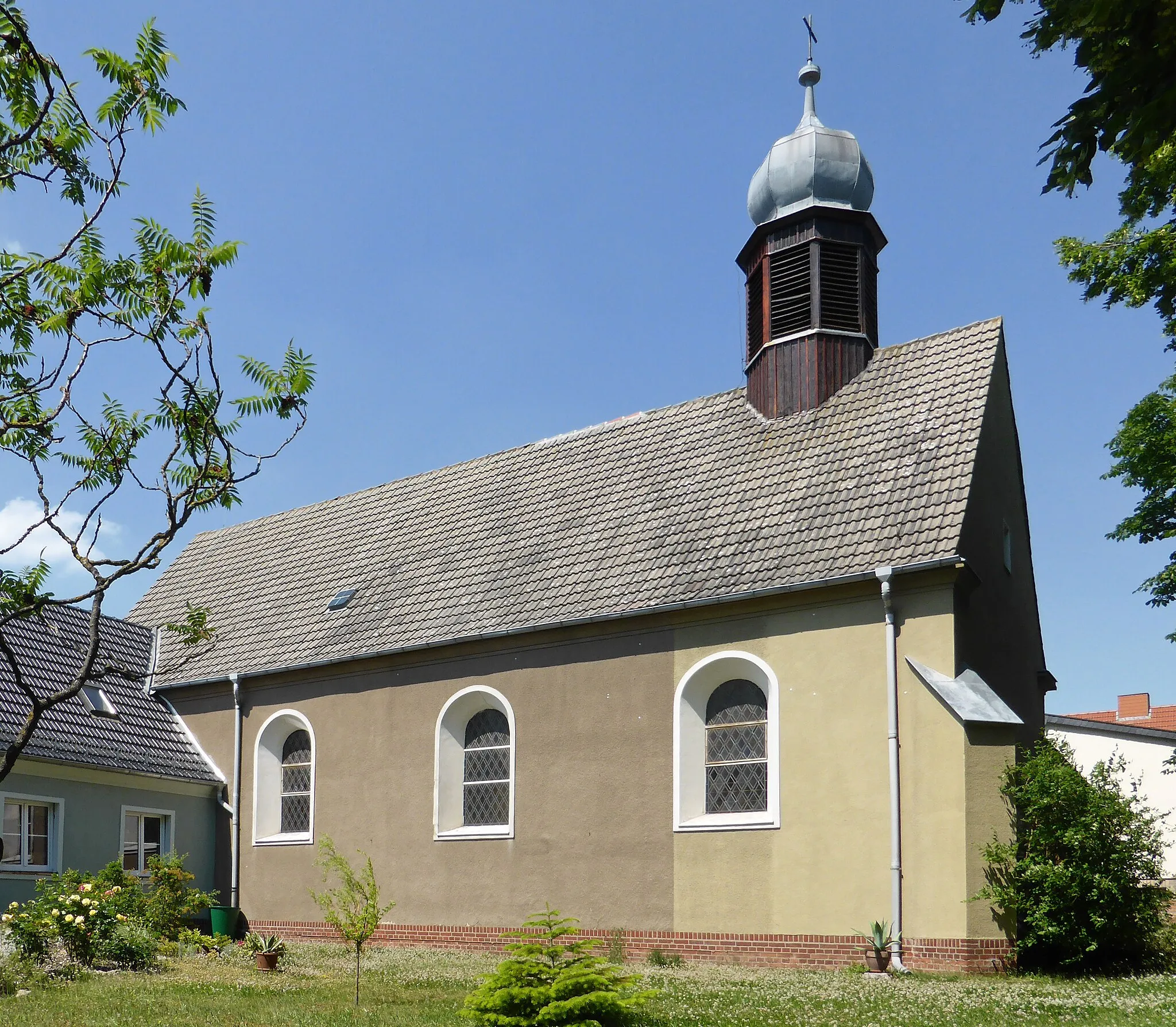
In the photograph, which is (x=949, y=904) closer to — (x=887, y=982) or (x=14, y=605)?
(x=887, y=982)

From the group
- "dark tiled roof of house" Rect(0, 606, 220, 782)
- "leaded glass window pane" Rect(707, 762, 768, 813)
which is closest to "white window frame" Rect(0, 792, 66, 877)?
"dark tiled roof of house" Rect(0, 606, 220, 782)

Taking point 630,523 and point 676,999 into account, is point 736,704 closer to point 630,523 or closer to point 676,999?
point 630,523

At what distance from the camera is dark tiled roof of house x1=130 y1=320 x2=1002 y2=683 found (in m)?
16.6

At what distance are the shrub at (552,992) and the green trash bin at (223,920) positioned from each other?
12736mm

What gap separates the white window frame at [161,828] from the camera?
20.9 m

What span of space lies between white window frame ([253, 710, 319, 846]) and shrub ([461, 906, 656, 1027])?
41.3ft

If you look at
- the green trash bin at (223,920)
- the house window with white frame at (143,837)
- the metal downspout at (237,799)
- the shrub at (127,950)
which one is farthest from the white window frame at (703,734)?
the house window with white frame at (143,837)

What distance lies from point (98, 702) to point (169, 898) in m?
4.71

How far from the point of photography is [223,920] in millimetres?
20953

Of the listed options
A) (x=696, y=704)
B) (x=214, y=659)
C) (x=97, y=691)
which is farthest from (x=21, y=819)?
(x=696, y=704)

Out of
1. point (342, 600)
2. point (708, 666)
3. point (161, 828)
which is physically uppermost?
point (342, 600)

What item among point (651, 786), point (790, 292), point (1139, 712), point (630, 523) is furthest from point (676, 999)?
point (1139, 712)

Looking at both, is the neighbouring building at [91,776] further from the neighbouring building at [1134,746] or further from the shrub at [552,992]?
the neighbouring building at [1134,746]

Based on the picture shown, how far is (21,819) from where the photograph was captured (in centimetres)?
1928
